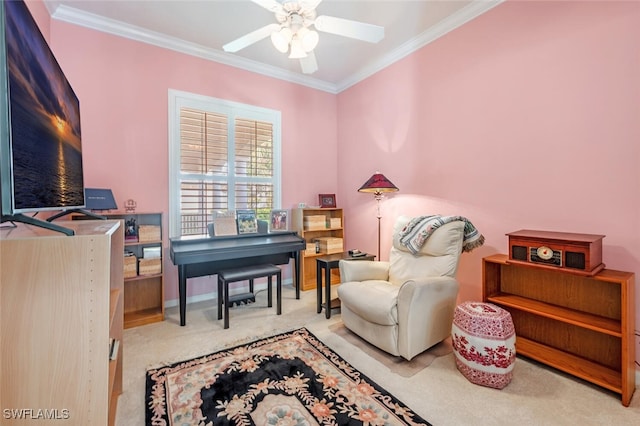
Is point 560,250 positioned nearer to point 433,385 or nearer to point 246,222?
point 433,385

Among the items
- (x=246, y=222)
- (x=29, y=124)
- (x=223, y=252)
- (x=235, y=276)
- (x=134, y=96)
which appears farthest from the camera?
(x=246, y=222)

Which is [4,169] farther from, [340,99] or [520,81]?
[340,99]

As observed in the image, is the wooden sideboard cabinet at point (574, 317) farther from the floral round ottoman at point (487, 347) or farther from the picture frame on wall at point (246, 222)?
the picture frame on wall at point (246, 222)

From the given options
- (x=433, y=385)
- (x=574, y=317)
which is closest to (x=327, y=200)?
(x=433, y=385)

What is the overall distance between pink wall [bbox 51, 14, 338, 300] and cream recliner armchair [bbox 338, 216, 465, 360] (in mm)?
1931

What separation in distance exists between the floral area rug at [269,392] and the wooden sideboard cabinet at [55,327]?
2.56 feet

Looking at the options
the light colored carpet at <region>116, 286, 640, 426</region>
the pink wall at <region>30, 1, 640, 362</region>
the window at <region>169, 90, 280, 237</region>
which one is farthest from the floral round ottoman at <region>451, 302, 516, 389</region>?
the window at <region>169, 90, 280, 237</region>

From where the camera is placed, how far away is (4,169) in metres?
0.86

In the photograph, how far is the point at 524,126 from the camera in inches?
89.0

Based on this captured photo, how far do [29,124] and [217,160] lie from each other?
7.87ft

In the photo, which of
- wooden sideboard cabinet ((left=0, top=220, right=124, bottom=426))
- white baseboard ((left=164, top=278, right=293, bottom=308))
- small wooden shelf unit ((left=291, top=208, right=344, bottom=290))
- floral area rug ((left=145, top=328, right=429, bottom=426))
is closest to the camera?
wooden sideboard cabinet ((left=0, top=220, right=124, bottom=426))

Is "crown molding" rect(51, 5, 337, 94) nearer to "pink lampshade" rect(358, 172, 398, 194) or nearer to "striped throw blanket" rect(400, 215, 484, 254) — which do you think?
"pink lampshade" rect(358, 172, 398, 194)

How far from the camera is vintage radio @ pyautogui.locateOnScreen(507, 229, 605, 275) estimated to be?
5.60ft

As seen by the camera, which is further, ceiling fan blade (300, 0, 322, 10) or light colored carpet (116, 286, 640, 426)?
ceiling fan blade (300, 0, 322, 10)
